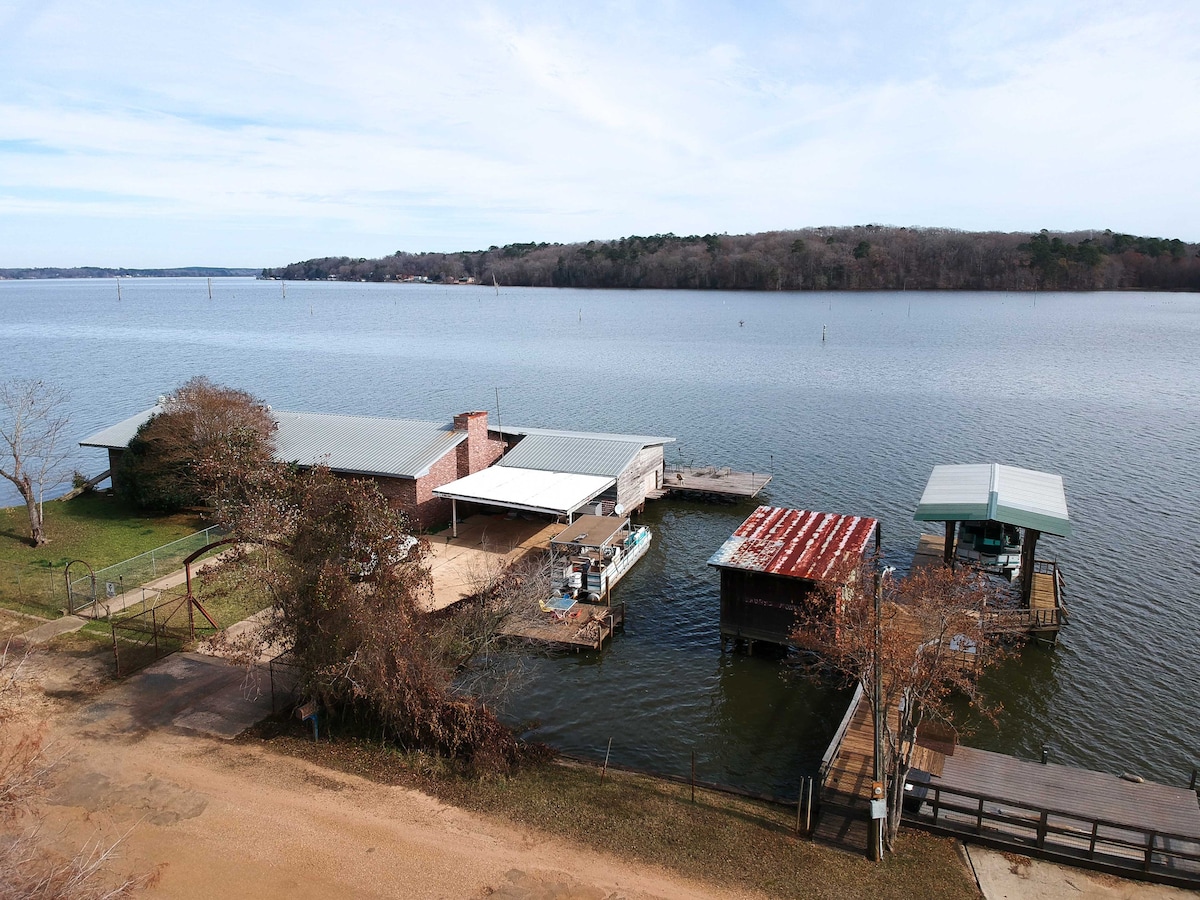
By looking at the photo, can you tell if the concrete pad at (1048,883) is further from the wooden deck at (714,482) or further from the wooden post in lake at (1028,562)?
the wooden deck at (714,482)

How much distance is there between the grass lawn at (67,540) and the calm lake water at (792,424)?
49.7ft

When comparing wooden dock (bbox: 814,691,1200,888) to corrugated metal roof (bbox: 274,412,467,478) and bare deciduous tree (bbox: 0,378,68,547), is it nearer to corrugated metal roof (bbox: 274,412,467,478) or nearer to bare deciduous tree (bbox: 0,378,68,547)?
corrugated metal roof (bbox: 274,412,467,478)

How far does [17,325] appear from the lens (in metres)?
139

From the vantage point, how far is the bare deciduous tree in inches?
1203

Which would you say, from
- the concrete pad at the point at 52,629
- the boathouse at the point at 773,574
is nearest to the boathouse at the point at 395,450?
the concrete pad at the point at 52,629

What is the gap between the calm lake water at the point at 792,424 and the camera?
818 inches

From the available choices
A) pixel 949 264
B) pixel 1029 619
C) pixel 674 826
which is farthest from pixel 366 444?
pixel 949 264

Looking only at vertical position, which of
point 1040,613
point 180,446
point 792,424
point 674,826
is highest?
point 180,446

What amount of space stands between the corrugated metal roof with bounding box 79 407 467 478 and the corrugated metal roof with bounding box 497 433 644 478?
2.84 m

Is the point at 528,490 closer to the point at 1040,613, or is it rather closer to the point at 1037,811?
the point at 1040,613

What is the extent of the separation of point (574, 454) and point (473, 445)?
4.32 metres

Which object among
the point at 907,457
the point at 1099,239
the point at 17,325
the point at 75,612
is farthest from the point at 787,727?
the point at 1099,239

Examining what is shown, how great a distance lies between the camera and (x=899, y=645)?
15445 mm

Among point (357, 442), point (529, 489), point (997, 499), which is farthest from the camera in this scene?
point (357, 442)
